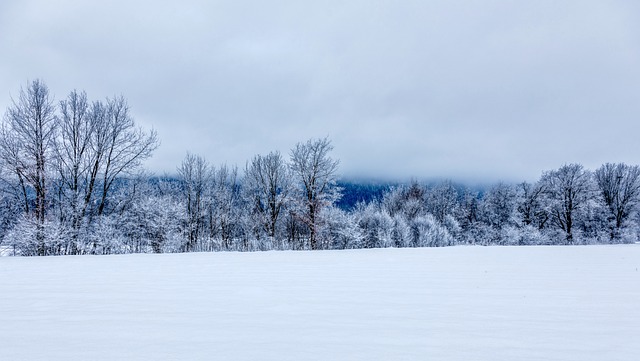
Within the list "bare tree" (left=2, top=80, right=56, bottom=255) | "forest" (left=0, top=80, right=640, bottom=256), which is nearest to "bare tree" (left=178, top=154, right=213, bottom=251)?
"forest" (left=0, top=80, right=640, bottom=256)

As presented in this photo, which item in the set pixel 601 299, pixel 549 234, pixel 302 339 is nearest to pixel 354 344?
pixel 302 339

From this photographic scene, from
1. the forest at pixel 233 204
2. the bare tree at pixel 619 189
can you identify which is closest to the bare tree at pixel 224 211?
the forest at pixel 233 204

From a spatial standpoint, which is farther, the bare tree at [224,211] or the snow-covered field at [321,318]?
the bare tree at [224,211]

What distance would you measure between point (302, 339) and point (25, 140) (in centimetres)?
1956

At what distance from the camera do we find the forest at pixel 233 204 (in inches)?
606

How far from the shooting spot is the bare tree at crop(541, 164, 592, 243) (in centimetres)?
3656

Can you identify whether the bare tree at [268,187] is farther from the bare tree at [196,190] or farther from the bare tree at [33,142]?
the bare tree at [33,142]

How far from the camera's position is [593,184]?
36.5 meters

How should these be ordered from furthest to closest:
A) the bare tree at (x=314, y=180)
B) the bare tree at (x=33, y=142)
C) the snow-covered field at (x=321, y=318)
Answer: the bare tree at (x=314, y=180) → the bare tree at (x=33, y=142) → the snow-covered field at (x=321, y=318)

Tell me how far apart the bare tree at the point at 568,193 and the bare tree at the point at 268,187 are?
33671 mm

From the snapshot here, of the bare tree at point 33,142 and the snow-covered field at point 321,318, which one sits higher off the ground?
the bare tree at point 33,142

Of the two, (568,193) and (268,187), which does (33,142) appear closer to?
(268,187)

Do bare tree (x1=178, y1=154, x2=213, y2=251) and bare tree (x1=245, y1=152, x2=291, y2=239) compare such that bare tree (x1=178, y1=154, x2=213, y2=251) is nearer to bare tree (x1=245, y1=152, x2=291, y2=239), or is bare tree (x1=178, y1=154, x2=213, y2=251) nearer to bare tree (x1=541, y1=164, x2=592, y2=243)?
bare tree (x1=245, y1=152, x2=291, y2=239)

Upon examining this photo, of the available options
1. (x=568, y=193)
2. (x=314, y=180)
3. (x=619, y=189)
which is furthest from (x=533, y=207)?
(x=314, y=180)
